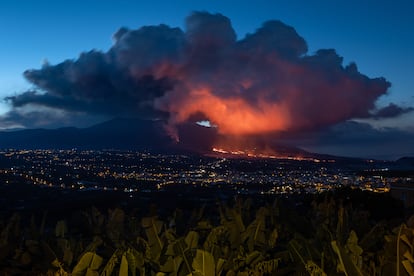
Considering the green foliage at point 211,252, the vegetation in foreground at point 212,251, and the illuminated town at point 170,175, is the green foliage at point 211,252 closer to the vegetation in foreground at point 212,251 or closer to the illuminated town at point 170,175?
the vegetation in foreground at point 212,251

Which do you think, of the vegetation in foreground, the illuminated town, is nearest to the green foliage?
the vegetation in foreground

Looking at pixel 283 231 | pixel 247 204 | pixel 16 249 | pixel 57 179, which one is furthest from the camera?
pixel 57 179

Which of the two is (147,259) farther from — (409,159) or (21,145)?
(21,145)

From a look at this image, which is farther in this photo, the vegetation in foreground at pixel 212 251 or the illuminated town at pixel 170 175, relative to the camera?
the illuminated town at pixel 170 175

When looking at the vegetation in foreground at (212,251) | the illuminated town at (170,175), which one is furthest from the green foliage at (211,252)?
the illuminated town at (170,175)

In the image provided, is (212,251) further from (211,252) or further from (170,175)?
(170,175)

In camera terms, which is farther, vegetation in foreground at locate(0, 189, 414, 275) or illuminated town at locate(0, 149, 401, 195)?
illuminated town at locate(0, 149, 401, 195)

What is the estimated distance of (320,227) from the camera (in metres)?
4.25

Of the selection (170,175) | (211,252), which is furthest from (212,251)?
(170,175)

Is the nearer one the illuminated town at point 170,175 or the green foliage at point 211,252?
the green foliage at point 211,252

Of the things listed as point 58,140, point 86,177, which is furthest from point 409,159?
point 58,140

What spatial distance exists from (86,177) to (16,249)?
5349 centimetres

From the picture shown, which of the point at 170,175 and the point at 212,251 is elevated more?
the point at 212,251

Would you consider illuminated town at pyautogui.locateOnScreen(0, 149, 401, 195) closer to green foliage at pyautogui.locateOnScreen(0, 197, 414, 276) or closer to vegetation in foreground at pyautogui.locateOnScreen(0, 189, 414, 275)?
vegetation in foreground at pyautogui.locateOnScreen(0, 189, 414, 275)
